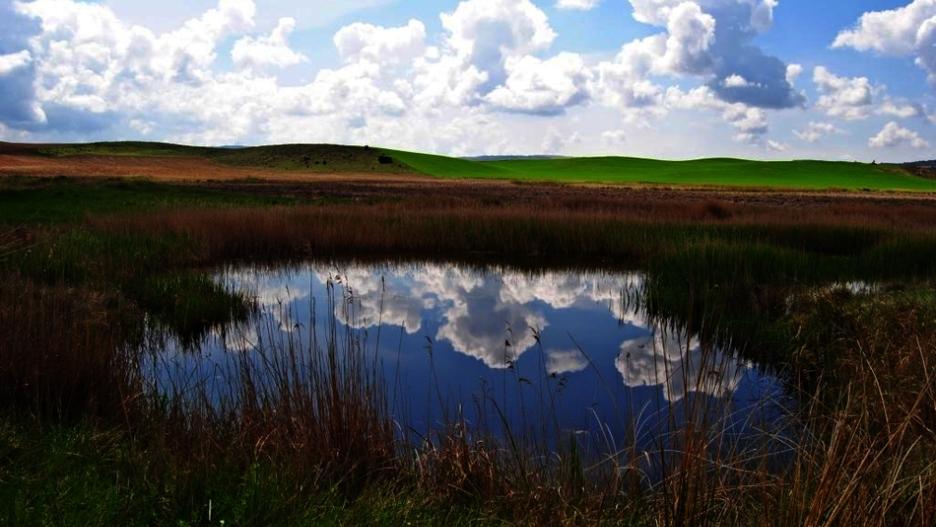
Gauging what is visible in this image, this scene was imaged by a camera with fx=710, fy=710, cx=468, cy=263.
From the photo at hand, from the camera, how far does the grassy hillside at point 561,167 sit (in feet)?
255

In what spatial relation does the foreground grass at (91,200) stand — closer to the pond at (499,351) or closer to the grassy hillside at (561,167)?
the pond at (499,351)

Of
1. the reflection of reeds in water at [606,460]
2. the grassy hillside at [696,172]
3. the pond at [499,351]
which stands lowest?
the pond at [499,351]

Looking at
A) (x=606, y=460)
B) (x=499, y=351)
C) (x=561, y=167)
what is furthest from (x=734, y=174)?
(x=606, y=460)

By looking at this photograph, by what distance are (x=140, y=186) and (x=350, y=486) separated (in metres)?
32.8

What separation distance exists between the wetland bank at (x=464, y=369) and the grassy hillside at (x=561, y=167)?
54.8m

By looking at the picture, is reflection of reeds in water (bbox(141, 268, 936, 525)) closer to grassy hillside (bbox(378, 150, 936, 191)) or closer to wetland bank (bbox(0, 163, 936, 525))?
wetland bank (bbox(0, 163, 936, 525))

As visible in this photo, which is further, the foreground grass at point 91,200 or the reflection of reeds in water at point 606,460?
the foreground grass at point 91,200

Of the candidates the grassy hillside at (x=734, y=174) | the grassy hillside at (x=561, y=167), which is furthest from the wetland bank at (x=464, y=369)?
the grassy hillside at (x=734, y=174)

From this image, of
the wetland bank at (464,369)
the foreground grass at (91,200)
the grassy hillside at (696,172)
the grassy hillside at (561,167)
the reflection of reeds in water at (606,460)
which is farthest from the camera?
the grassy hillside at (561,167)

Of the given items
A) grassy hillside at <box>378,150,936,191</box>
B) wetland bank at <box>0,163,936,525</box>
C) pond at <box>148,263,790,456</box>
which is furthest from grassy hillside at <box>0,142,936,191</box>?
pond at <box>148,263,790,456</box>

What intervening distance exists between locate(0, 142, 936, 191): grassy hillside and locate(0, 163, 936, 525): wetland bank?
54.8 m

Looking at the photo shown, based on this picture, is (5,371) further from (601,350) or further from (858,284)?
(858,284)

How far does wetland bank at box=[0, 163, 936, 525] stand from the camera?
4027mm

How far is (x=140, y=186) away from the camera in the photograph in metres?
33.7
